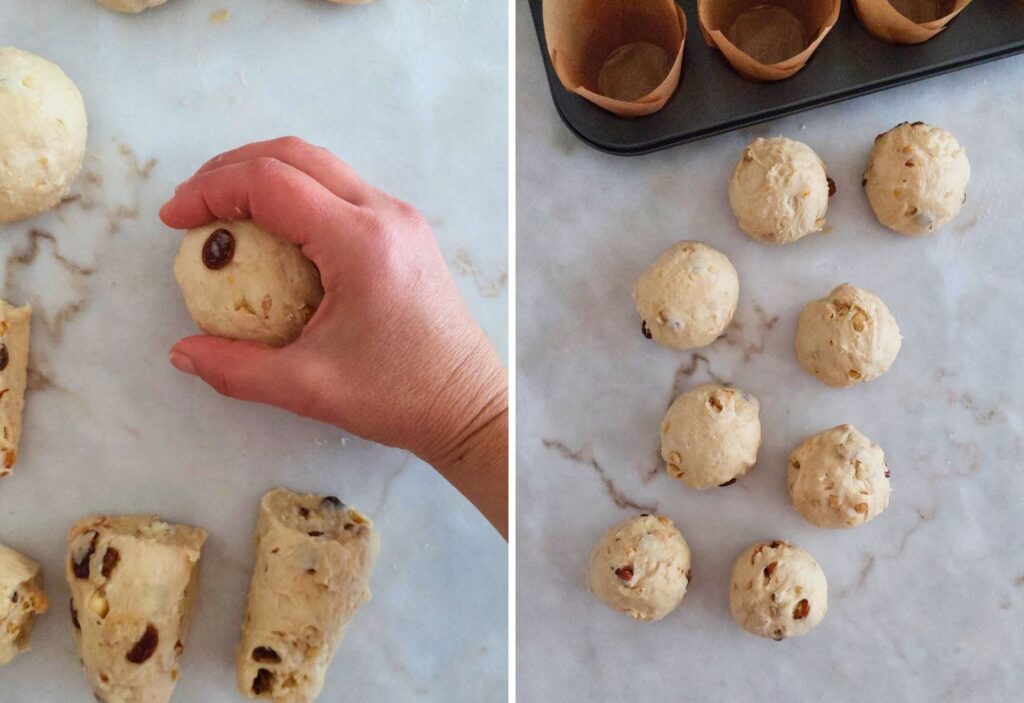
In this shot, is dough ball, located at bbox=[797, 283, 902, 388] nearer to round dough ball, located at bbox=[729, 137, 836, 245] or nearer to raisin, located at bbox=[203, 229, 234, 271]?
round dough ball, located at bbox=[729, 137, 836, 245]

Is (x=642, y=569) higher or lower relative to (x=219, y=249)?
lower

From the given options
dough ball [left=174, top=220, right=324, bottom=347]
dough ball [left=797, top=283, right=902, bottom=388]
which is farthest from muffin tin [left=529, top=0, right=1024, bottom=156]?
dough ball [left=174, top=220, right=324, bottom=347]

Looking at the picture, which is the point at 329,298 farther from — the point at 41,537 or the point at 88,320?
the point at 41,537

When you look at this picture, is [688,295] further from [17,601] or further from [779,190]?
[17,601]

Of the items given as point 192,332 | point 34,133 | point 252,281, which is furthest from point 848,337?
point 34,133

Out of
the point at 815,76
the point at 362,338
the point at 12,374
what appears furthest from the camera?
the point at 815,76

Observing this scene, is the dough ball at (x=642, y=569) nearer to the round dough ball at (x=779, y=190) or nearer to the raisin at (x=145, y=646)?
the round dough ball at (x=779, y=190)
